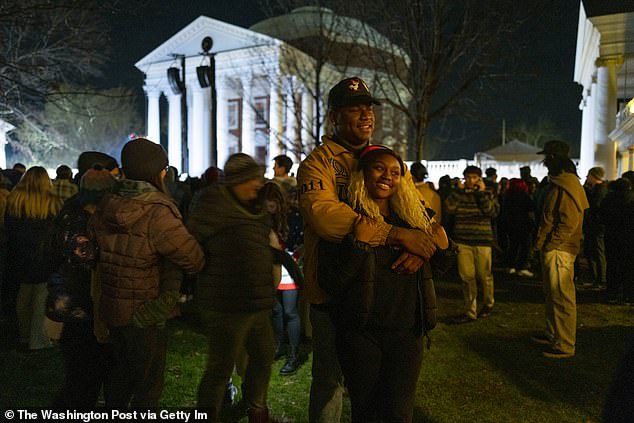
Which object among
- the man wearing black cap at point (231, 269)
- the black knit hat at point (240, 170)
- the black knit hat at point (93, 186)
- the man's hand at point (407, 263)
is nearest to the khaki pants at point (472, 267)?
the man wearing black cap at point (231, 269)

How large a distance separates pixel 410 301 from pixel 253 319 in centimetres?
130

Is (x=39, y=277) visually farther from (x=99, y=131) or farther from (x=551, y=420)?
(x=99, y=131)

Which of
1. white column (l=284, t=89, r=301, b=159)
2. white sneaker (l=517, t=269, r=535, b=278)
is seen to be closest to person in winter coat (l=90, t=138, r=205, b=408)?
white sneaker (l=517, t=269, r=535, b=278)

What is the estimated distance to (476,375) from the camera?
5238 mm

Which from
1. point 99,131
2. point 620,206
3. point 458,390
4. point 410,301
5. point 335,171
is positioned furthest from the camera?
point 99,131

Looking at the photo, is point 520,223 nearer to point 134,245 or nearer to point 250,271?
point 250,271

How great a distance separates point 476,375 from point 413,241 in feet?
10.8

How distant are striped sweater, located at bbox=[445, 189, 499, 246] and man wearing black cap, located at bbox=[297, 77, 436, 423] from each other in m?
4.55

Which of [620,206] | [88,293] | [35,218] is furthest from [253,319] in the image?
[620,206]

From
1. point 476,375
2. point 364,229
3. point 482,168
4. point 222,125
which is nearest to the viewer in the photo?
point 364,229

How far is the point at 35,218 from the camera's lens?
5.82 m

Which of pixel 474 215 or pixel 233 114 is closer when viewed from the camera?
pixel 474 215

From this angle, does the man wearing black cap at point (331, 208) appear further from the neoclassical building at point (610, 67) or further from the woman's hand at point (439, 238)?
the neoclassical building at point (610, 67)

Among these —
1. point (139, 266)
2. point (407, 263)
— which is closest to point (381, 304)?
point (407, 263)
